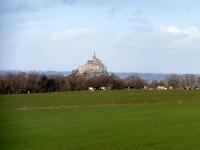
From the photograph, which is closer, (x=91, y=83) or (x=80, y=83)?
(x=80, y=83)

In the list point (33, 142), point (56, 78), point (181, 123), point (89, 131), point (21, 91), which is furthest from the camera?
point (56, 78)

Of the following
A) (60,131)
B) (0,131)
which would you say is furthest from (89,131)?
(0,131)

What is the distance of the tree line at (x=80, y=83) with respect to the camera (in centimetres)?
8860

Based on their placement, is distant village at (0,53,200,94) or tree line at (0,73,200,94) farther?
distant village at (0,53,200,94)

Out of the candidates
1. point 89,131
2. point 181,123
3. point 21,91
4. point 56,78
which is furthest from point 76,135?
point 56,78

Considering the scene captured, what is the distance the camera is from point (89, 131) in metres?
27.4

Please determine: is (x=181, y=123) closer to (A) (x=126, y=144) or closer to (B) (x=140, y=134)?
(B) (x=140, y=134)

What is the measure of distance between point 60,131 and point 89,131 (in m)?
1.61

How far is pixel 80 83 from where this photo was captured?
370 feet

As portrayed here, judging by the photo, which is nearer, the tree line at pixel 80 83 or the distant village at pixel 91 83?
the tree line at pixel 80 83

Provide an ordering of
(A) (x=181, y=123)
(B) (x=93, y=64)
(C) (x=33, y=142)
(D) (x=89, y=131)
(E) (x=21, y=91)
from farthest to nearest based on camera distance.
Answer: (B) (x=93, y=64) < (E) (x=21, y=91) < (A) (x=181, y=123) < (D) (x=89, y=131) < (C) (x=33, y=142)

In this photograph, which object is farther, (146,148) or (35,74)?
(35,74)

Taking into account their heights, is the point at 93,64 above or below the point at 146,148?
above

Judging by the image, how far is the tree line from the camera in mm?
88600
